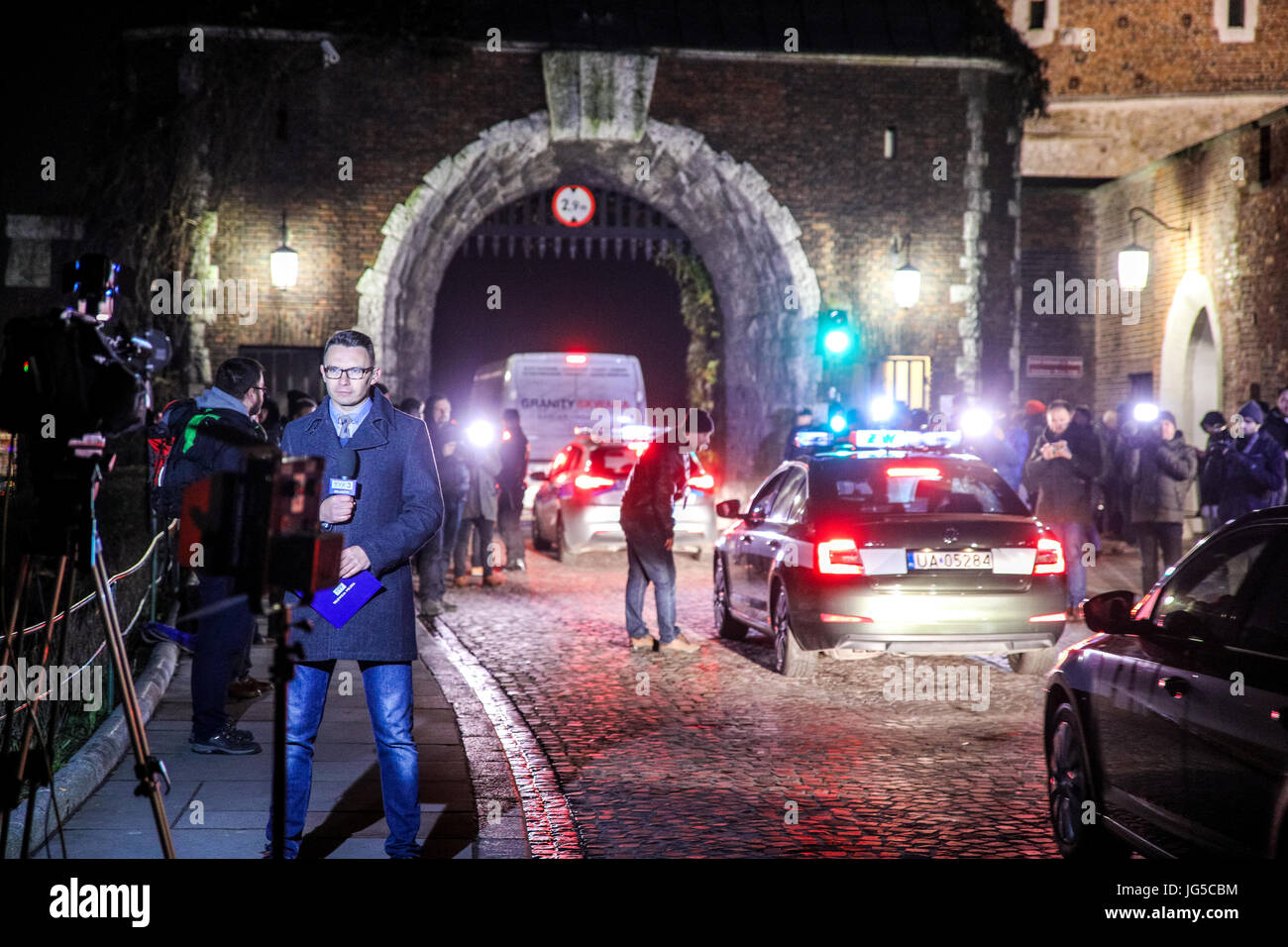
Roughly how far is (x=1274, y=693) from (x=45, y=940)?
3.30m

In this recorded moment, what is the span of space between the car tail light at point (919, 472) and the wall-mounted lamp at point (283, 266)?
13950 mm

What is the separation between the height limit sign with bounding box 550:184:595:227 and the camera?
25.2 m

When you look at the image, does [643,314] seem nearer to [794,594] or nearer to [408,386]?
[408,386]

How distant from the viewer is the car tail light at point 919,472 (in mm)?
9992

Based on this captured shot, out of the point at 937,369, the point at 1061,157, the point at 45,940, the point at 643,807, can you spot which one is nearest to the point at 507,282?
the point at 1061,157

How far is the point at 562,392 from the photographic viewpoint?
84.6ft

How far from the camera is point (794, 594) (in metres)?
9.68

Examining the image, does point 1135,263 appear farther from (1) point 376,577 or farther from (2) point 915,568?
(1) point 376,577

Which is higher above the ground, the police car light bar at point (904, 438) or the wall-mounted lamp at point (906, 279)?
the wall-mounted lamp at point (906, 279)

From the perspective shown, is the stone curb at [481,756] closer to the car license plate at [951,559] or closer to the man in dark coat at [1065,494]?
the car license plate at [951,559]

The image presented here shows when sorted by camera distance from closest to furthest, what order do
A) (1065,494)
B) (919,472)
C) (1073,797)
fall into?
(1073,797) < (919,472) < (1065,494)

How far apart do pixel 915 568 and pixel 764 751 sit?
80.7 inches

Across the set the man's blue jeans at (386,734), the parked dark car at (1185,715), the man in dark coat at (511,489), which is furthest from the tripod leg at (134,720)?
the man in dark coat at (511,489)

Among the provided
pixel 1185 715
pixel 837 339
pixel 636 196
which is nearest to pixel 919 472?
pixel 1185 715
